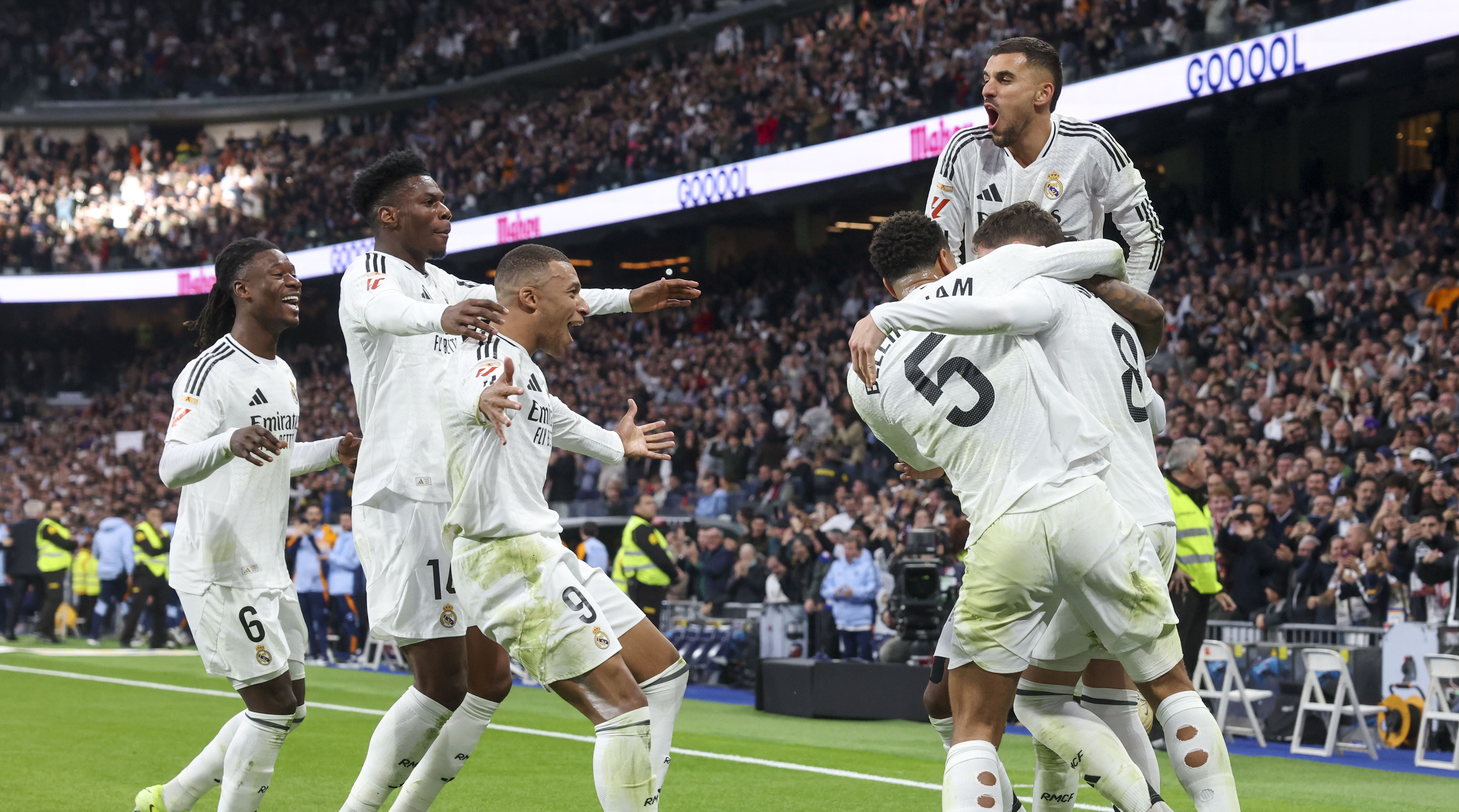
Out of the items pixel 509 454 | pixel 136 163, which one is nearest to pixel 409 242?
pixel 509 454

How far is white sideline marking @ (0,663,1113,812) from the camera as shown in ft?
27.9

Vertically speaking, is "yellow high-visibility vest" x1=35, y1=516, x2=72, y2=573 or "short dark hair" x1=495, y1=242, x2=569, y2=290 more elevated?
"short dark hair" x1=495, y1=242, x2=569, y2=290

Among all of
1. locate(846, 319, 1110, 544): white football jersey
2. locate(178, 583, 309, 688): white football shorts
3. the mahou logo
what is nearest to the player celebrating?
locate(846, 319, 1110, 544): white football jersey

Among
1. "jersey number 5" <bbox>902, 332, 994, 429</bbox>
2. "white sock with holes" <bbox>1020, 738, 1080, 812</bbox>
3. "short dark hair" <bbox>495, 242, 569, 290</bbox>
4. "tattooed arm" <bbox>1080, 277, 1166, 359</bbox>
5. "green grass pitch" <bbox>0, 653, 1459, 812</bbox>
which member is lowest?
"green grass pitch" <bbox>0, 653, 1459, 812</bbox>

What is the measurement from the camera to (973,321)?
4.09 meters

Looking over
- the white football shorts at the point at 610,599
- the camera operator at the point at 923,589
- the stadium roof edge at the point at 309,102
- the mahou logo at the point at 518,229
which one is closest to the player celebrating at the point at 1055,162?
the white football shorts at the point at 610,599

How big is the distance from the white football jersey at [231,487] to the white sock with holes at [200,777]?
609 millimetres

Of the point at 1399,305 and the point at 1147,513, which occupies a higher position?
the point at 1399,305

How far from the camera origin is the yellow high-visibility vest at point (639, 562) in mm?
15438

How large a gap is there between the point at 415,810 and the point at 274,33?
142 ft

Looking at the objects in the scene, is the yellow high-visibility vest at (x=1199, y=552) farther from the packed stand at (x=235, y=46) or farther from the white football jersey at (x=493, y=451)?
the packed stand at (x=235, y=46)

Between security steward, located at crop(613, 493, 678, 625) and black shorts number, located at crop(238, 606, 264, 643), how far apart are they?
32.4ft

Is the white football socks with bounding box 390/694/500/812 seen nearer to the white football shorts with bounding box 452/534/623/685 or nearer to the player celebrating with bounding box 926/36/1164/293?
the white football shorts with bounding box 452/534/623/685

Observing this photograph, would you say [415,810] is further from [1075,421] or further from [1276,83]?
[1276,83]
